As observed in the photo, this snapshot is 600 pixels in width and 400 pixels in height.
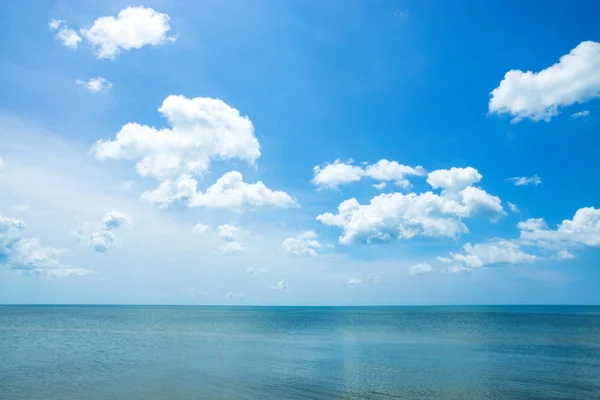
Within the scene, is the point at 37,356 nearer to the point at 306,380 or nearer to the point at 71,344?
the point at 71,344

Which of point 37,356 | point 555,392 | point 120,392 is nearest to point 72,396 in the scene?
point 120,392

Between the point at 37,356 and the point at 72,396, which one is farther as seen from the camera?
the point at 37,356

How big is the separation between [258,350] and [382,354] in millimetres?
15651

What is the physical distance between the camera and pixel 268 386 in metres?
31.2

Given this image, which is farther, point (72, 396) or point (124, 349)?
point (124, 349)

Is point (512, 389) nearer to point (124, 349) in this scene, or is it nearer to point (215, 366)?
point (215, 366)

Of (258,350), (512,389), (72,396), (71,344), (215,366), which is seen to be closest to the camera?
(72,396)

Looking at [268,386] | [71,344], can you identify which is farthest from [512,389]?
[71,344]

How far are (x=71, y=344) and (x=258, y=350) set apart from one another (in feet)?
95.0

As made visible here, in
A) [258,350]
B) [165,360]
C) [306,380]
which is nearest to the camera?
[306,380]

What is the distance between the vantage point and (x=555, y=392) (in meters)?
29.8

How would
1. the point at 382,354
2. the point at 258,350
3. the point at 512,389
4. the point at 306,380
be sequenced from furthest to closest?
the point at 258,350, the point at 382,354, the point at 306,380, the point at 512,389

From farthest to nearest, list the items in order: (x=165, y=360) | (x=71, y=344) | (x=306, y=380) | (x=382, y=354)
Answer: (x=71, y=344)
(x=382, y=354)
(x=165, y=360)
(x=306, y=380)

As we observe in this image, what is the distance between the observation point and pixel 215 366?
40.0 meters
